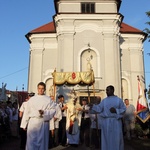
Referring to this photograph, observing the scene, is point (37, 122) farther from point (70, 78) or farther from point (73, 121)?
point (70, 78)

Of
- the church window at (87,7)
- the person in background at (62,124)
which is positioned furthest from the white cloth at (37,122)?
the church window at (87,7)

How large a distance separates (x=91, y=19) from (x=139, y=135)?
13.7 meters

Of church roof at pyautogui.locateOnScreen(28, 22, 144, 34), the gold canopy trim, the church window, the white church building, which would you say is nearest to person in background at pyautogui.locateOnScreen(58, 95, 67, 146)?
the gold canopy trim

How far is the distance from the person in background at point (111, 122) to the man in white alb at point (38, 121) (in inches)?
57.7

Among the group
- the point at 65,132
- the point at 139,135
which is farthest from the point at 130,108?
the point at 65,132

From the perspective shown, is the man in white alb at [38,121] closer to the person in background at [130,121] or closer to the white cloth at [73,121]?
the white cloth at [73,121]

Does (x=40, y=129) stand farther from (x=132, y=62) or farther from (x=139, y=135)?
(x=132, y=62)

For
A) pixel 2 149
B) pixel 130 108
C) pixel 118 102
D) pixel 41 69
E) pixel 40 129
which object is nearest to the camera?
pixel 40 129

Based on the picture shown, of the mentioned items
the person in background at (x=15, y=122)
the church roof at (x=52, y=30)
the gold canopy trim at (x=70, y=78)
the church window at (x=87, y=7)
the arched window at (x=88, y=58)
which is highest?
the church window at (x=87, y=7)

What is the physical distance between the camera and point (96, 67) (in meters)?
24.4

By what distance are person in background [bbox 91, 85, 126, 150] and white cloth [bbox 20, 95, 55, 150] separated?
145 cm

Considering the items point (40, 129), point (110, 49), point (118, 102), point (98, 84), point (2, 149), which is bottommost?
point (2, 149)

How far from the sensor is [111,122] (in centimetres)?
684

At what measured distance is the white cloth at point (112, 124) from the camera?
22.3 feet
